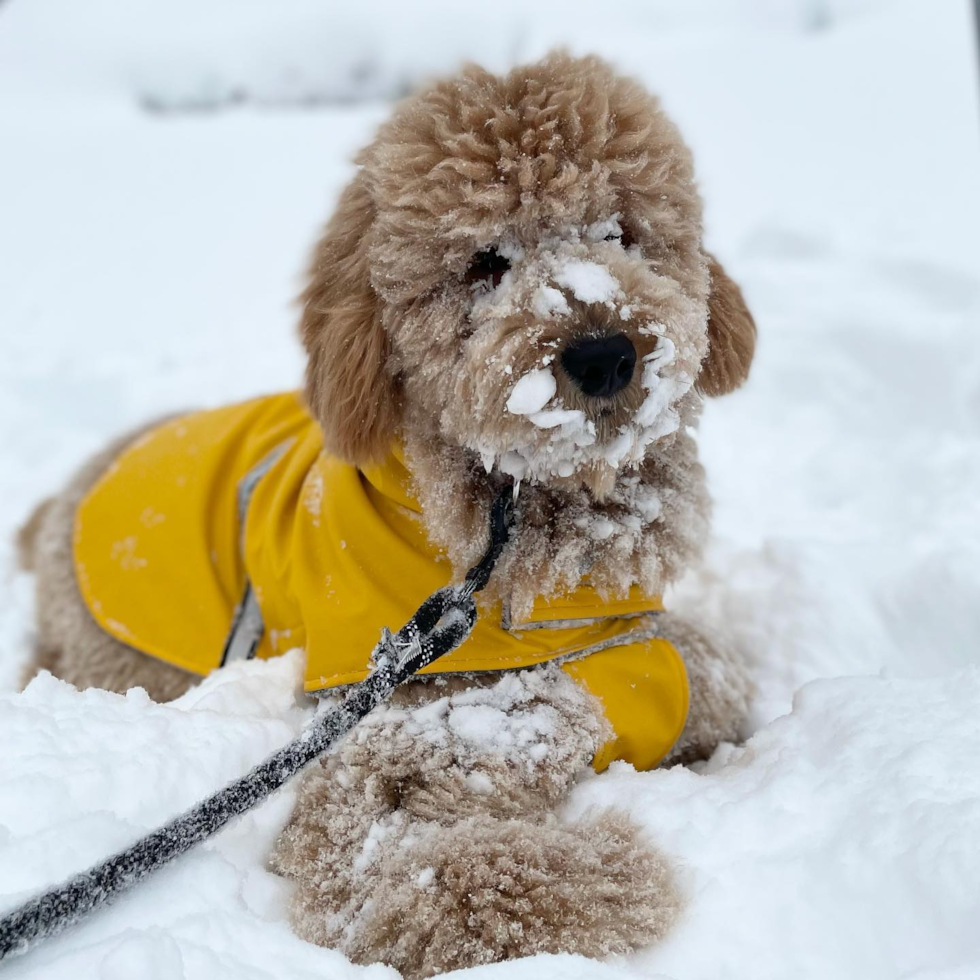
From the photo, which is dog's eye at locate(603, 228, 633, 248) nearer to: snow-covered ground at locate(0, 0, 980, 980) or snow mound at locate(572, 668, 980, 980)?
snow-covered ground at locate(0, 0, 980, 980)

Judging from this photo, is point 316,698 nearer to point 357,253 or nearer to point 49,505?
point 357,253

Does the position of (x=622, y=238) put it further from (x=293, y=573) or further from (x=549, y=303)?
(x=293, y=573)

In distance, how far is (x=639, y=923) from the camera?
1.68 metres

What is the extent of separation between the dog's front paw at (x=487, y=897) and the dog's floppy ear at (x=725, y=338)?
1.16 meters

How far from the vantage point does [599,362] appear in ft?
5.99

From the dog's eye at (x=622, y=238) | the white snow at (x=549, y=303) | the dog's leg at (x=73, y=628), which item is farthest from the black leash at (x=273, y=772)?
the dog's leg at (x=73, y=628)

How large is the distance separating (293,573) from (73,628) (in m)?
1.01

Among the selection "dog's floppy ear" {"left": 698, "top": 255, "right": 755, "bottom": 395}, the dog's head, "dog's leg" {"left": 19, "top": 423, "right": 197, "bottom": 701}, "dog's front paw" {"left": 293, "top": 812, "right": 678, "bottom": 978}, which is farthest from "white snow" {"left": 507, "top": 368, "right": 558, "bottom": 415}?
"dog's leg" {"left": 19, "top": 423, "right": 197, "bottom": 701}

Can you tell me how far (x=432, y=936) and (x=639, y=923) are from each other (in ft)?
1.32

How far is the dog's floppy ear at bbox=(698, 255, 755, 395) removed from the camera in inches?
91.5

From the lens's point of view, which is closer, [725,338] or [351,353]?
[351,353]

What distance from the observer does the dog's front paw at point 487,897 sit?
1.67 metres

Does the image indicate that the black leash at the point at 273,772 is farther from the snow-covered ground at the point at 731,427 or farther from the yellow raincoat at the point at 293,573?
the yellow raincoat at the point at 293,573

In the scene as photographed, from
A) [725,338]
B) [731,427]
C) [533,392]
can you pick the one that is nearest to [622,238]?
[725,338]
